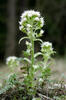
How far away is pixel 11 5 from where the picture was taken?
1866 cm

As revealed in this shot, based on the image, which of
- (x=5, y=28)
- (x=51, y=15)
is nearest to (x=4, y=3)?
(x=5, y=28)

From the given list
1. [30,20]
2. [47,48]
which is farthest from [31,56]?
[30,20]

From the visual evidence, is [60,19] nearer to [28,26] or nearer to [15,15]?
[15,15]

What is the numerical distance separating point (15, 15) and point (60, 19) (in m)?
2.77

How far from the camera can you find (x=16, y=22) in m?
18.2

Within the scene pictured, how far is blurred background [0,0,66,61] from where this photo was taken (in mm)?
18453

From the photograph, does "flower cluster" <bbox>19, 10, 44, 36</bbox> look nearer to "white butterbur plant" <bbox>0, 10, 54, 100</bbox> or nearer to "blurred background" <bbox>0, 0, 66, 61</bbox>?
"white butterbur plant" <bbox>0, 10, 54, 100</bbox>

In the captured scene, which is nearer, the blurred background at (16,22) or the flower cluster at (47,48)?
the flower cluster at (47,48)

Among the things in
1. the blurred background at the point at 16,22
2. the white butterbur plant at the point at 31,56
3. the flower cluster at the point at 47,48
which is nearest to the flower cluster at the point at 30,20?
the white butterbur plant at the point at 31,56

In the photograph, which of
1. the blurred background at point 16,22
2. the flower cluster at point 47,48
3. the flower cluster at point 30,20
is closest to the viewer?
the flower cluster at point 30,20

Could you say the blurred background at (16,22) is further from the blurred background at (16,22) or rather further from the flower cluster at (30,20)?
the flower cluster at (30,20)

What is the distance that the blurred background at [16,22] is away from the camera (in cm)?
1845

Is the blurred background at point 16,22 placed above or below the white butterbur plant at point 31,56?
above

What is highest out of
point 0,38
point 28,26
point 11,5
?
point 11,5
